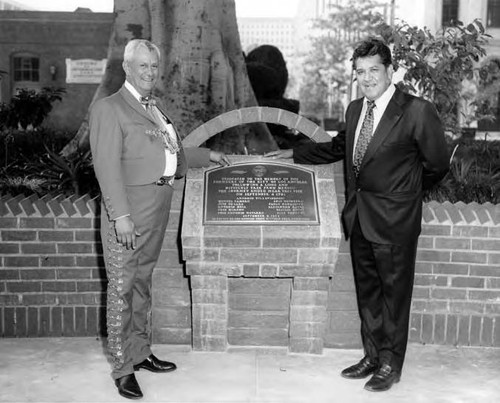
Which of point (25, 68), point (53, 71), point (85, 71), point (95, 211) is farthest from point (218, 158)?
point (25, 68)

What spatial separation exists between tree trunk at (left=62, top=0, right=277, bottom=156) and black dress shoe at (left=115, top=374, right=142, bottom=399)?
4115 mm

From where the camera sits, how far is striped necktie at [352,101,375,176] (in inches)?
170

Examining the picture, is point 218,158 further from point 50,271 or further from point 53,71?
point 53,71

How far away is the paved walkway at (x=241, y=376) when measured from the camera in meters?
4.22

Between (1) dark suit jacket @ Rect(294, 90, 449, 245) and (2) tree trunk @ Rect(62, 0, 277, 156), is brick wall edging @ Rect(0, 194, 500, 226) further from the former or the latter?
(2) tree trunk @ Rect(62, 0, 277, 156)

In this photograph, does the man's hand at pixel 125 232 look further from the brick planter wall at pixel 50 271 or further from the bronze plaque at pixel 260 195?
the brick planter wall at pixel 50 271

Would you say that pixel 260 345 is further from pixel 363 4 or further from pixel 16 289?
pixel 363 4

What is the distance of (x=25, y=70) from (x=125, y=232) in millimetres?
23197

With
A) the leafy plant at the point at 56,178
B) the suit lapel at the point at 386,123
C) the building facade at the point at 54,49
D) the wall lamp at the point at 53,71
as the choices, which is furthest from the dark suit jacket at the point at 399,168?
the wall lamp at the point at 53,71

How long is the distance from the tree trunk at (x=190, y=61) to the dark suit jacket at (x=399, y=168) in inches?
147

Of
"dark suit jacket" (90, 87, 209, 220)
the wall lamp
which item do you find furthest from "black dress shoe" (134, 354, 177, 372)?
the wall lamp

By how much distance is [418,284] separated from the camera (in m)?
5.18

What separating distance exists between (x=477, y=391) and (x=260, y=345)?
1.49 metres

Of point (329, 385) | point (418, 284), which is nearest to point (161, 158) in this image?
point (329, 385)
